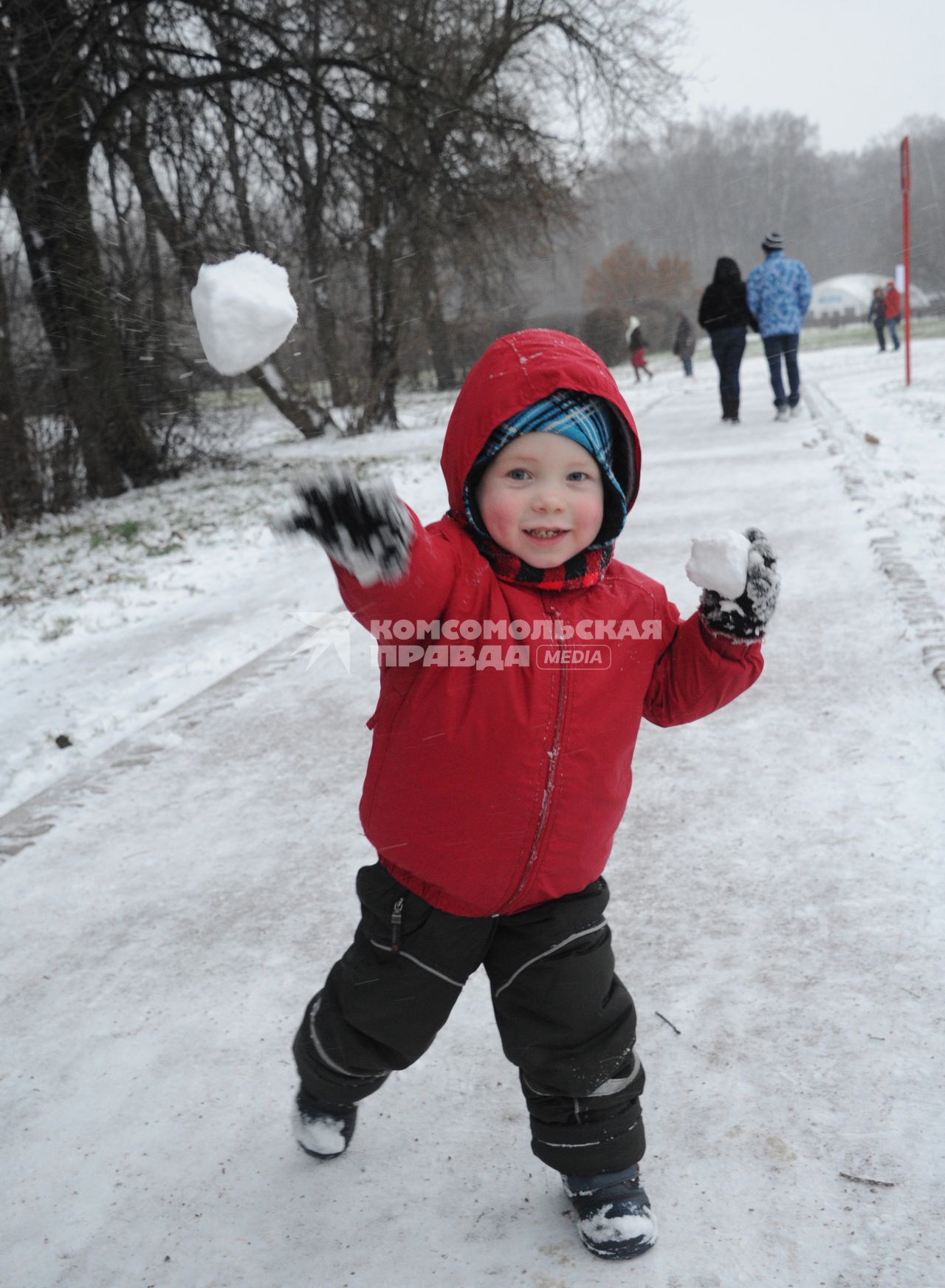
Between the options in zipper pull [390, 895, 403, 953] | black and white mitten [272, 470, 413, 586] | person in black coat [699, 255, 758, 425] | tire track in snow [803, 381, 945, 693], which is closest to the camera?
black and white mitten [272, 470, 413, 586]

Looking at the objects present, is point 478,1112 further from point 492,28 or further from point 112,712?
point 492,28

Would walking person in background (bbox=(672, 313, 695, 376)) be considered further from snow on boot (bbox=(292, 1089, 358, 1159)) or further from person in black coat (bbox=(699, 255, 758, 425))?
snow on boot (bbox=(292, 1089, 358, 1159))

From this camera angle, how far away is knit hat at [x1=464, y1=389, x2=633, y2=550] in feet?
4.89

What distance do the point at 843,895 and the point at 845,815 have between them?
0.35 meters

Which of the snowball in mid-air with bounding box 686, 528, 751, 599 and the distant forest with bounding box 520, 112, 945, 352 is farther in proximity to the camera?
the distant forest with bounding box 520, 112, 945, 352

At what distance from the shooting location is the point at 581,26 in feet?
38.4

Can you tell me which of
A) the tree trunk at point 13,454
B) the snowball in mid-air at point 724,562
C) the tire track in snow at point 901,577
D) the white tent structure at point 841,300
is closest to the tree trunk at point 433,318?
the tree trunk at point 13,454

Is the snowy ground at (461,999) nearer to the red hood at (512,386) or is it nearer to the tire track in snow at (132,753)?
the tire track in snow at (132,753)

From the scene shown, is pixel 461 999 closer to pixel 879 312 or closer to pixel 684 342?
pixel 684 342

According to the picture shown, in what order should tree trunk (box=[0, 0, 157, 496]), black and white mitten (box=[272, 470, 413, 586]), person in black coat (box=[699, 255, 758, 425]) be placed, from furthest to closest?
person in black coat (box=[699, 255, 758, 425]) → tree trunk (box=[0, 0, 157, 496]) → black and white mitten (box=[272, 470, 413, 586])

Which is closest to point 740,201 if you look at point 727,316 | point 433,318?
point 727,316

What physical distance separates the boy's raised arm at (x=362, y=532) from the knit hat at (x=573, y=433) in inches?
9.9

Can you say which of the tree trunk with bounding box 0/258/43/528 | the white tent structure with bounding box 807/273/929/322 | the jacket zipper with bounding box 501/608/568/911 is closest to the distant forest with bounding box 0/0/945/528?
the tree trunk with bounding box 0/258/43/528

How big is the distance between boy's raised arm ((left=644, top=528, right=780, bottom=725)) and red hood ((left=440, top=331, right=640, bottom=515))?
0.28m
